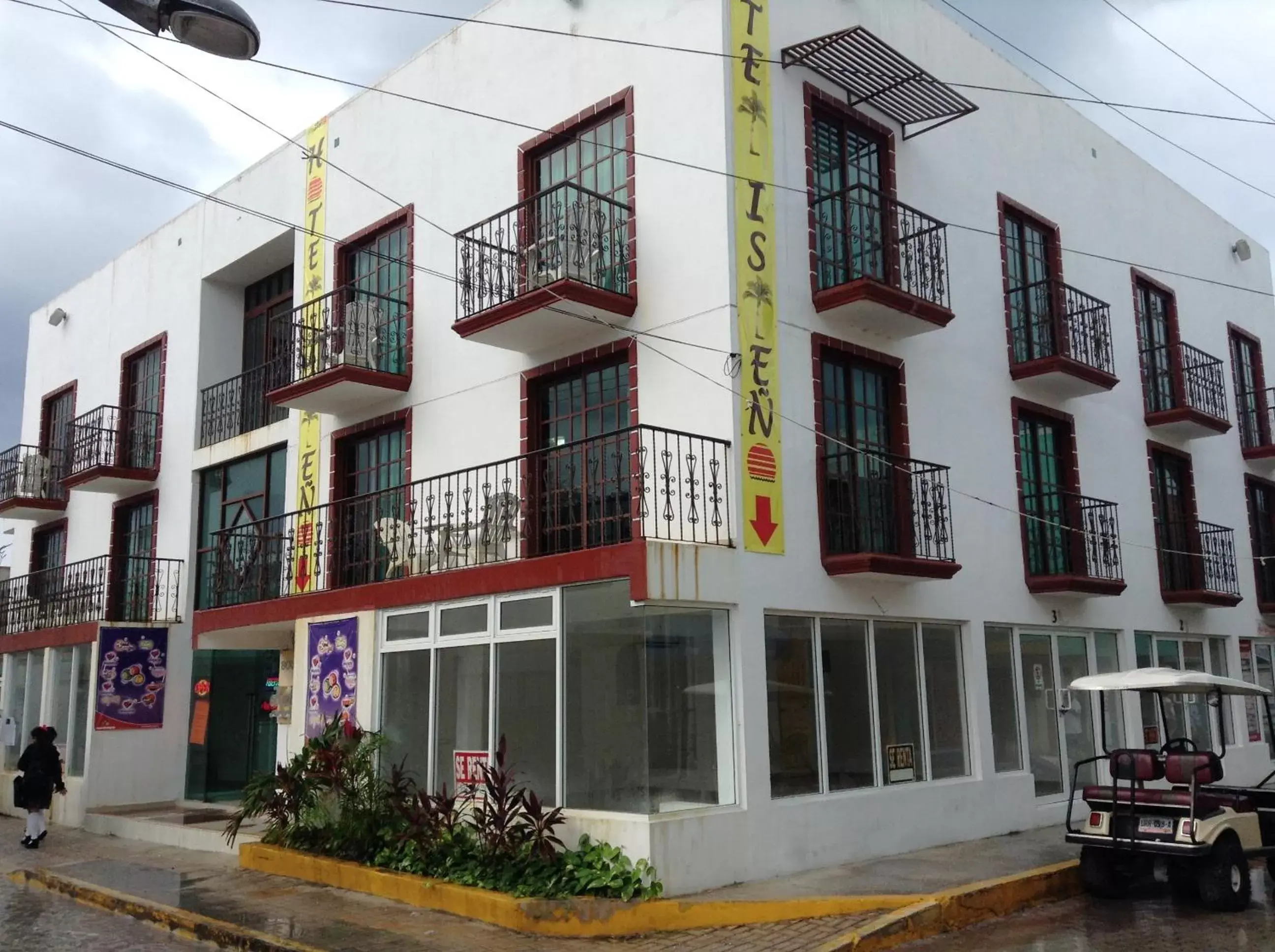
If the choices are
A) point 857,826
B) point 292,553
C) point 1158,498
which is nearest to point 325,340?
point 292,553

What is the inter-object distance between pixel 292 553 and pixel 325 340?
300cm

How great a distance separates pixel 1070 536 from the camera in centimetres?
1509

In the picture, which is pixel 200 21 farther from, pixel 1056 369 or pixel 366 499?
pixel 1056 369

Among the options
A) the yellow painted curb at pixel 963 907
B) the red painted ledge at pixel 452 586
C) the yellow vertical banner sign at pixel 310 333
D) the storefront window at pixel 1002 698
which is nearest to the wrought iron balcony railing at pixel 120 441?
the yellow vertical banner sign at pixel 310 333

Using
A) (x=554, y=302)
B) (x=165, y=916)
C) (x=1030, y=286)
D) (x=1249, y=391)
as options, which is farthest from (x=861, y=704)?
(x=1249, y=391)

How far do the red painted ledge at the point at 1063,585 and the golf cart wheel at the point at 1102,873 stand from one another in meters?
4.31

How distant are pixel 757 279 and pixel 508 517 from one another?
347 centimetres

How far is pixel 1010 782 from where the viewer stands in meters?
13.3

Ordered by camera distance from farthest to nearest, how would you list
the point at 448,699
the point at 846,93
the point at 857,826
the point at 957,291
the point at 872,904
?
1. the point at 957,291
2. the point at 846,93
3. the point at 448,699
4. the point at 857,826
5. the point at 872,904

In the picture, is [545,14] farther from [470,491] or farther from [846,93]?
[470,491]

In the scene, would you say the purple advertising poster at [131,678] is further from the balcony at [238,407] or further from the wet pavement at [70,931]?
the wet pavement at [70,931]

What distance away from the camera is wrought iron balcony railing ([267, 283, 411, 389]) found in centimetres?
1463

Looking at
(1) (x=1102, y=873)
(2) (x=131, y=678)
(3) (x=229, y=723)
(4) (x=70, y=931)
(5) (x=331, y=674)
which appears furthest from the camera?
(3) (x=229, y=723)

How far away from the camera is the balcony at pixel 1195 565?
16984 millimetres
